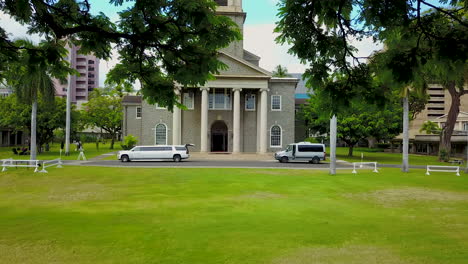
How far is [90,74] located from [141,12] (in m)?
123

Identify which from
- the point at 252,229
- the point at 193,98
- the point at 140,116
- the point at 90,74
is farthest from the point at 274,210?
the point at 90,74

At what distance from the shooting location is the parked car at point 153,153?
111ft

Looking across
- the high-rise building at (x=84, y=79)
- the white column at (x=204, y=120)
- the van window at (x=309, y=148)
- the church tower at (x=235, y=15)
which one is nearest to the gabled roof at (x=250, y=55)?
the church tower at (x=235, y=15)

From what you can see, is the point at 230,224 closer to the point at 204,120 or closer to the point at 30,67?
the point at 30,67

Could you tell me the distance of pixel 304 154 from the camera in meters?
35.3

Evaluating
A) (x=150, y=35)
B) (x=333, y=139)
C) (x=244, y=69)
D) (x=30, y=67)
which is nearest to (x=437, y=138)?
(x=244, y=69)

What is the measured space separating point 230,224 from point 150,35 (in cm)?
491

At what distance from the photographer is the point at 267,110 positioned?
1929 inches

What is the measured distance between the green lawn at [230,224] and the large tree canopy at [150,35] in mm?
3244

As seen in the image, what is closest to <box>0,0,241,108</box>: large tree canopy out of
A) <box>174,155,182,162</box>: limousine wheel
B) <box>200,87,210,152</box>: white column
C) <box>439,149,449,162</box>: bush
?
<box>174,155,182,162</box>: limousine wheel

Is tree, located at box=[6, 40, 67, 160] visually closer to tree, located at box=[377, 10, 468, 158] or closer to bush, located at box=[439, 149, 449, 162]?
tree, located at box=[377, 10, 468, 158]

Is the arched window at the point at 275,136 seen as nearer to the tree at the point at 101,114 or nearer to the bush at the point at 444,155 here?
the bush at the point at 444,155

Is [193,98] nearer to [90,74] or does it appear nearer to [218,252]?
[218,252]

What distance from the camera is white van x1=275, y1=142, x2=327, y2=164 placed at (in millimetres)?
35094
